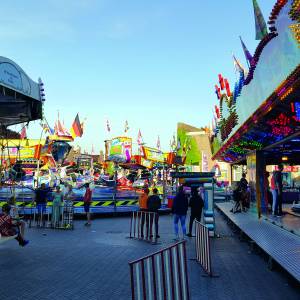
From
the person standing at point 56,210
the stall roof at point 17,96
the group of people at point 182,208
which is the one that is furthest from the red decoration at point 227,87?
the stall roof at point 17,96

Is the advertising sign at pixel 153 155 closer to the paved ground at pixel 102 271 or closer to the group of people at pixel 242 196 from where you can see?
the group of people at pixel 242 196

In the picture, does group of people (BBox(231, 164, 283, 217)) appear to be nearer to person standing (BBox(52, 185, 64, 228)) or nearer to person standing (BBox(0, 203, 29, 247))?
person standing (BBox(52, 185, 64, 228))

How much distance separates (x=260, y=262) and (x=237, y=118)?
6856 mm

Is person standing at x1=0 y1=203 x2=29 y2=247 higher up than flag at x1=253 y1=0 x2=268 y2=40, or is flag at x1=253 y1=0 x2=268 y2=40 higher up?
flag at x1=253 y1=0 x2=268 y2=40

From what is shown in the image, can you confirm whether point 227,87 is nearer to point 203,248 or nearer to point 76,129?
point 203,248

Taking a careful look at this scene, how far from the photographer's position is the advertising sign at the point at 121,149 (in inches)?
1665

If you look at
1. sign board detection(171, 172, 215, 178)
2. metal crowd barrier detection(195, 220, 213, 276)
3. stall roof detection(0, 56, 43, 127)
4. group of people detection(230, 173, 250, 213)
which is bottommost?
metal crowd barrier detection(195, 220, 213, 276)

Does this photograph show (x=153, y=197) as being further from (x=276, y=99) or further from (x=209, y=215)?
(x=276, y=99)

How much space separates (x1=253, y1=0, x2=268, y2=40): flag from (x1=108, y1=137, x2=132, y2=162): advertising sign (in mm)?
32058

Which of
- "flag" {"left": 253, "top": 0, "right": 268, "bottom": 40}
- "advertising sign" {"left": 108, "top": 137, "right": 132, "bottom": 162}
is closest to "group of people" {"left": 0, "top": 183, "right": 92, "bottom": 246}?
"flag" {"left": 253, "top": 0, "right": 268, "bottom": 40}

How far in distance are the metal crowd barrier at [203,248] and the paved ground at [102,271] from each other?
7.6 inches

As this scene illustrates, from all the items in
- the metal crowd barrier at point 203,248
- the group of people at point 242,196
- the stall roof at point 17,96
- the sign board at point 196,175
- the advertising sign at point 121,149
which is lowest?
the metal crowd barrier at point 203,248

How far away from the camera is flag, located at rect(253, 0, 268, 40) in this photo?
409 inches

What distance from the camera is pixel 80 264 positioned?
29.8 feet
